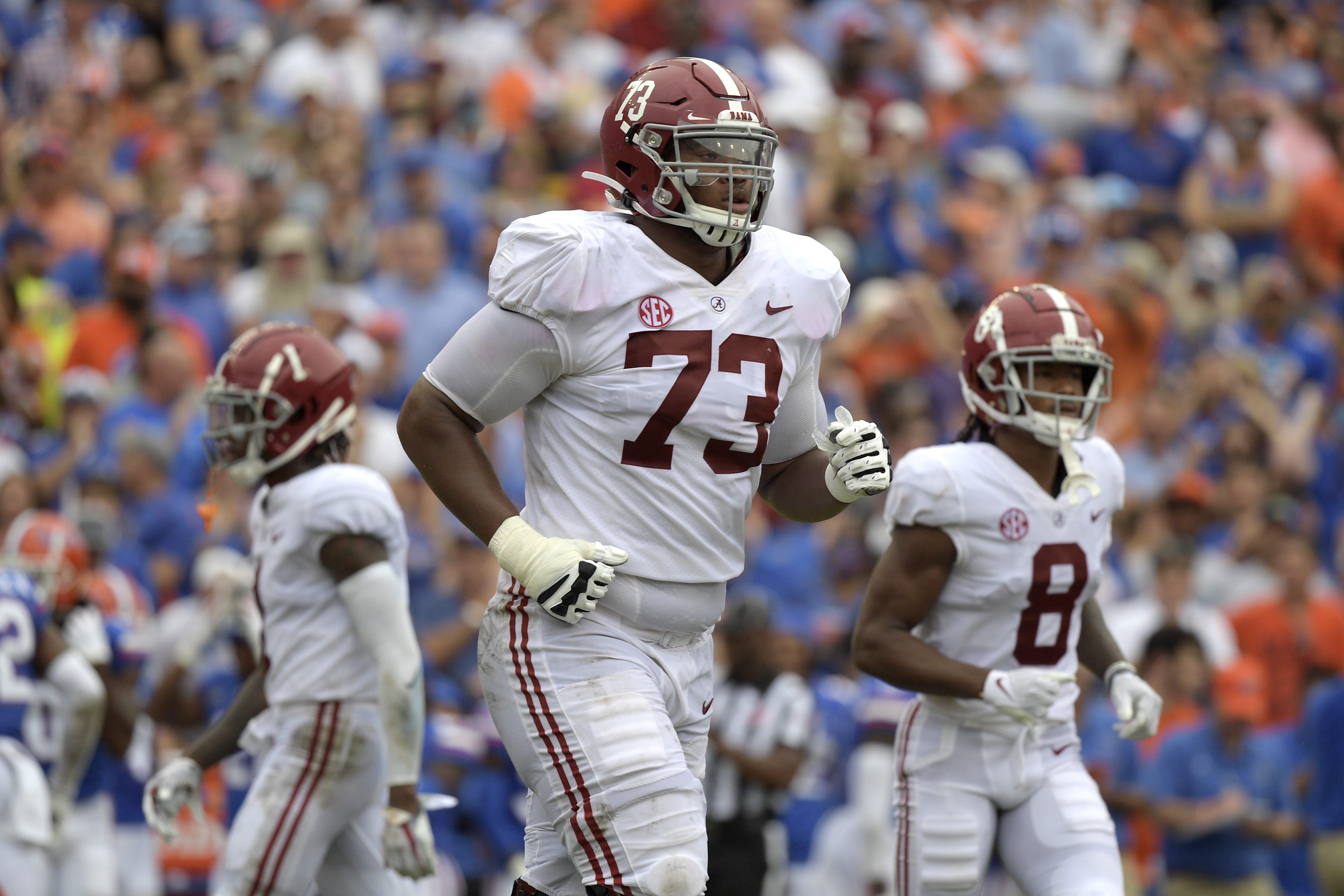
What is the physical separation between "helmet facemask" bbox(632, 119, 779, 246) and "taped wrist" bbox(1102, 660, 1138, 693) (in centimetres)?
182

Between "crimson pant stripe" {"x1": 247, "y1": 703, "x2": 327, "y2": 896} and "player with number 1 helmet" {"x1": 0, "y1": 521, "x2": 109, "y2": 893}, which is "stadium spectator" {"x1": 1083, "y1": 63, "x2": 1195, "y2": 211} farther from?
"crimson pant stripe" {"x1": 247, "y1": 703, "x2": 327, "y2": 896}

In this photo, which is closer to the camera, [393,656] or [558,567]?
[558,567]

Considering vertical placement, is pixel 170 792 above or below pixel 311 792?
below

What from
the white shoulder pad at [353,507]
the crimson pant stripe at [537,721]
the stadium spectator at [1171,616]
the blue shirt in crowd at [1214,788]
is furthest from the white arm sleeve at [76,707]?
the stadium spectator at [1171,616]

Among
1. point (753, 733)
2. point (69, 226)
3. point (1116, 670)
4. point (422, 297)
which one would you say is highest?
point (1116, 670)

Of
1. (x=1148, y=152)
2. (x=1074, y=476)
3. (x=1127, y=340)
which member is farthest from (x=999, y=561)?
(x=1148, y=152)

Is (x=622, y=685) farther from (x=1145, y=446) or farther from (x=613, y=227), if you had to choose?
(x=1145, y=446)

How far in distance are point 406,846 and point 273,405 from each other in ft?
4.42

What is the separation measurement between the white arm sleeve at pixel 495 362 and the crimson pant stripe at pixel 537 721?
1.32 ft

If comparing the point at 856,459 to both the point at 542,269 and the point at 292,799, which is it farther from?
the point at 292,799

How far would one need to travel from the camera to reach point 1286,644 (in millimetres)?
8945

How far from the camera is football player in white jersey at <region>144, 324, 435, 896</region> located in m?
5.02

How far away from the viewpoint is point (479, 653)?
414 cm

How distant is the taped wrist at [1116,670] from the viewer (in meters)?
5.09
